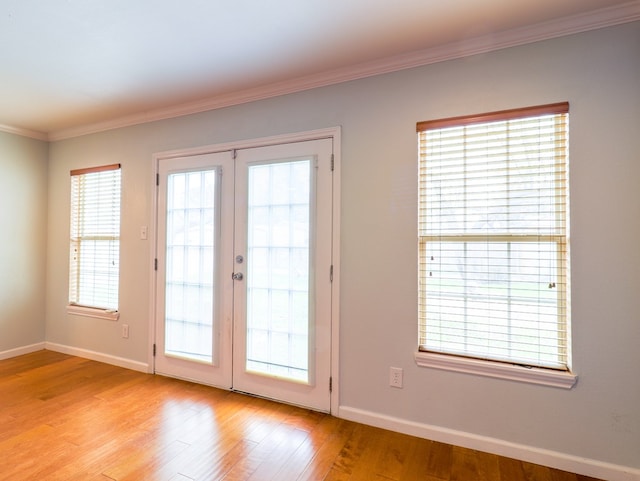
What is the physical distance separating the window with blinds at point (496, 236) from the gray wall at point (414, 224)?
8 cm

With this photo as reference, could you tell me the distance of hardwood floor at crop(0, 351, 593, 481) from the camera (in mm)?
1793

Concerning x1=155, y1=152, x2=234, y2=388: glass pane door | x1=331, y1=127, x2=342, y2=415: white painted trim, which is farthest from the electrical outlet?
x1=155, y1=152, x2=234, y2=388: glass pane door

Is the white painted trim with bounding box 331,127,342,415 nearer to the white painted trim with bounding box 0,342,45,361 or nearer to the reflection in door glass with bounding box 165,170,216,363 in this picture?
the reflection in door glass with bounding box 165,170,216,363

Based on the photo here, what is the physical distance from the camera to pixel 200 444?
2.05 meters

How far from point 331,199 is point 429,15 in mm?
1250

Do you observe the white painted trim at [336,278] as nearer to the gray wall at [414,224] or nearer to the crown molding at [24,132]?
the gray wall at [414,224]

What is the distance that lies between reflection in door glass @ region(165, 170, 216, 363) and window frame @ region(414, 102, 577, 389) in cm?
178

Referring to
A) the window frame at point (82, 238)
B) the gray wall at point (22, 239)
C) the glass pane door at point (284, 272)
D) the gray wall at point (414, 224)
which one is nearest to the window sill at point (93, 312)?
the window frame at point (82, 238)

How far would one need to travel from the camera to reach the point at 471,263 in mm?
2090

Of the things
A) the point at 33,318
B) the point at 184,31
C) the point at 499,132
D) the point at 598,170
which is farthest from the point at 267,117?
the point at 33,318

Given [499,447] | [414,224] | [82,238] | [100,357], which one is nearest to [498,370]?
[499,447]

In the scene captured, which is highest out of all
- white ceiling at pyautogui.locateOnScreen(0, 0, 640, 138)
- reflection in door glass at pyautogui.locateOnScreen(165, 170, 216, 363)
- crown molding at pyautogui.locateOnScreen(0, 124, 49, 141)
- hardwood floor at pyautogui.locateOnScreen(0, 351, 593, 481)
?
white ceiling at pyautogui.locateOnScreen(0, 0, 640, 138)

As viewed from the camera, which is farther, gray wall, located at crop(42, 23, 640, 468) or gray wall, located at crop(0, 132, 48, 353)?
gray wall, located at crop(0, 132, 48, 353)

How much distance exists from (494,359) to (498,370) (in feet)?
0.21
